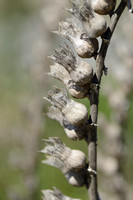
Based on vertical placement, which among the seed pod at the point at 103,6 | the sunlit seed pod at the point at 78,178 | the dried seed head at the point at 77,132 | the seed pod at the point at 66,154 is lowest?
the sunlit seed pod at the point at 78,178

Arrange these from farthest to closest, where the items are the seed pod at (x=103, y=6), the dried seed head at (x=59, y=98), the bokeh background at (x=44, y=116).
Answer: the bokeh background at (x=44, y=116), the dried seed head at (x=59, y=98), the seed pod at (x=103, y=6)

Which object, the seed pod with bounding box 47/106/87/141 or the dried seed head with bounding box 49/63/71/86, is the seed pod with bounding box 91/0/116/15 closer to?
the dried seed head with bounding box 49/63/71/86

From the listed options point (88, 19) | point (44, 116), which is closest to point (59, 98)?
point (88, 19)

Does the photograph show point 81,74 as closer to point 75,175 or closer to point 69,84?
point 69,84

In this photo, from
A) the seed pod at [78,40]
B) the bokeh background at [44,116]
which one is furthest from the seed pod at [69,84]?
the bokeh background at [44,116]

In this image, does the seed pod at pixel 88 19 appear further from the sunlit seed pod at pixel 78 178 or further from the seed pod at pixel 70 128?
the sunlit seed pod at pixel 78 178

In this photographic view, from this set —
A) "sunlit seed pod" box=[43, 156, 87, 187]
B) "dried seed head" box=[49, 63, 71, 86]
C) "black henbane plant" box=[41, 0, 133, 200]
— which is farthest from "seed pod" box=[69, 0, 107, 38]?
"sunlit seed pod" box=[43, 156, 87, 187]
